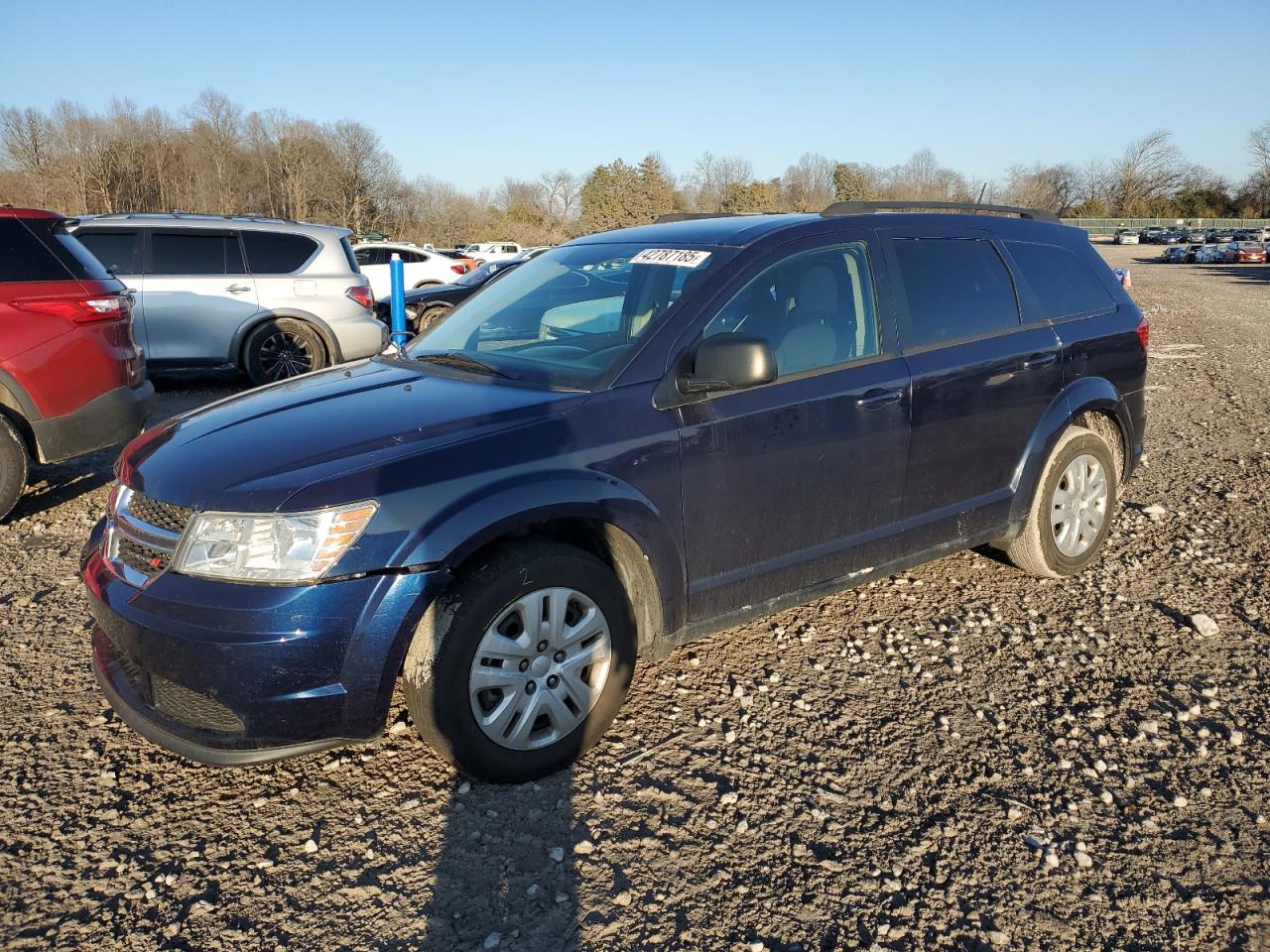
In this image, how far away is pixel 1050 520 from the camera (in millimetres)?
4551

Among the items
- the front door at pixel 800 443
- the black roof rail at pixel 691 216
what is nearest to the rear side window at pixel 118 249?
the black roof rail at pixel 691 216

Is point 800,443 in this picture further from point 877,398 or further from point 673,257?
point 673,257

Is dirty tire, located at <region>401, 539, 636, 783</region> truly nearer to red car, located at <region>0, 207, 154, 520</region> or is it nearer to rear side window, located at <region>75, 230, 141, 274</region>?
red car, located at <region>0, 207, 154, 520</region>

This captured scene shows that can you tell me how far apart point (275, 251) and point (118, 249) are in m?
1.53

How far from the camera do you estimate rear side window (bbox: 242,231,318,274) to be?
10.1m

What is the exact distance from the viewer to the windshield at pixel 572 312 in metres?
3.41

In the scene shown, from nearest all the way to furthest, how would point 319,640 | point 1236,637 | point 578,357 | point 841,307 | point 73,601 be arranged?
point 319,640 < point 578,357 < point 841,307 < point 1236,637 < point 73,601

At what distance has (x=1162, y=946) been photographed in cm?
232

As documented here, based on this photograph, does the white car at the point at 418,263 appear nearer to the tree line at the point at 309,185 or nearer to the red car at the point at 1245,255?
the tree line at the point at 309,185

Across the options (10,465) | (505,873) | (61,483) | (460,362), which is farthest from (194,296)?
(505,873)

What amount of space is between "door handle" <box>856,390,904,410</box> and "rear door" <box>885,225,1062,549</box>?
0.40 ft

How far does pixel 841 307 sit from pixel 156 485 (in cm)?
265

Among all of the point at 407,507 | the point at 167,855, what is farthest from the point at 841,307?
the point at 167,855

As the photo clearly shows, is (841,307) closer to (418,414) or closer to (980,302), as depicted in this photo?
(980,302)
